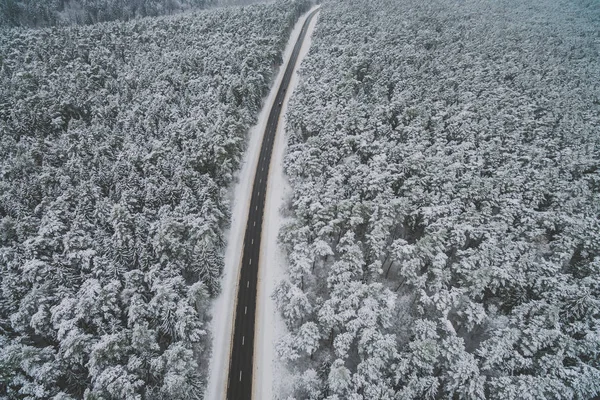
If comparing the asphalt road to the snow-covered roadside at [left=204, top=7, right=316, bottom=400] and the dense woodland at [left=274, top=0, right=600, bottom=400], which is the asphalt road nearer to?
the snow-covered roadside at [left=204, top=7, right=316, bottom=400]

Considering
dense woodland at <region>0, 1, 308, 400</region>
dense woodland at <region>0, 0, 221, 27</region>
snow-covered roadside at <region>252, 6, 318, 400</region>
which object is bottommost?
snow-covered roadside at <region>252, 6, 318, 400</region>

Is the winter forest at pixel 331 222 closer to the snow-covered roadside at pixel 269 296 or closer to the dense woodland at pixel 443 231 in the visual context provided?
the dense woodland at pixel 443 231

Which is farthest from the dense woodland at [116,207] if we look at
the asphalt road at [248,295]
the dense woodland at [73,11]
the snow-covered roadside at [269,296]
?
the dense woodland at [73,11]

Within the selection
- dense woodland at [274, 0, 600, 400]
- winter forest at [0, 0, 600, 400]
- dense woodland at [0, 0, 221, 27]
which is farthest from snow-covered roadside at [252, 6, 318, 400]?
dense woodland at [0, 0, 221, 27]

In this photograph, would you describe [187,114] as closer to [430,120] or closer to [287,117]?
[287,117]

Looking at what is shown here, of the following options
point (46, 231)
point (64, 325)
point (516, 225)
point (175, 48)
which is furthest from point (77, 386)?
point (175, 48)

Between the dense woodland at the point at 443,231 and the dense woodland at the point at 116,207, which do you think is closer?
the dense woodland at the point at 443,231
